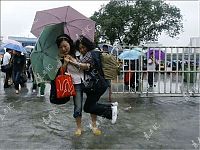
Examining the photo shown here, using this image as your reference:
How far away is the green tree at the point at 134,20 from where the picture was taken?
117 ft

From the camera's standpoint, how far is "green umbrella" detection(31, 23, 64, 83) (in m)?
6.15

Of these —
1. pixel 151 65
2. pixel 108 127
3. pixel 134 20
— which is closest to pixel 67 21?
pixel 108 127

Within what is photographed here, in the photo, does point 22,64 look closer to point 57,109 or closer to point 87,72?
point 57,109

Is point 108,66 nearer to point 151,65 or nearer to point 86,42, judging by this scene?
point 86,42

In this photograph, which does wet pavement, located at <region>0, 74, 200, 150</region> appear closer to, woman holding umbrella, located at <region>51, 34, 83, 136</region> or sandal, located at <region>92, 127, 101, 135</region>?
sandal, located at <region>92, 127, 101, 135</region>

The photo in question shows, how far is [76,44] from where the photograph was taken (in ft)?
20.2

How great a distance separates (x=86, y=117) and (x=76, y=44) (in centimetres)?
205

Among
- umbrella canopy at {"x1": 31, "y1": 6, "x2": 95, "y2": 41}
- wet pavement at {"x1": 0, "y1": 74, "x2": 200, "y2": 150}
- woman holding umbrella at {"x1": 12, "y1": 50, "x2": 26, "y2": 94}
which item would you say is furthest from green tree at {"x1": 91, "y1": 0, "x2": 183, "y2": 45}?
umbrella canopy at {"x1": 31, "y1": 6, "x2": 95, "y2": 41}

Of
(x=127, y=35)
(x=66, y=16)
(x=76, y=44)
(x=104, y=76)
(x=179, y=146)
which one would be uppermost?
(x=127, y=35)

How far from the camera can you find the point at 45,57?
6172mm

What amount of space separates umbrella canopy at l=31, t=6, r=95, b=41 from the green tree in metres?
29.2

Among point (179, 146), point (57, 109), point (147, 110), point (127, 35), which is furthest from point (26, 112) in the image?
point (127, 35)

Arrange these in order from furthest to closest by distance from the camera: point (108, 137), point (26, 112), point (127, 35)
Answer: point (127, 35) < point (26, 112) < point (108, 137)

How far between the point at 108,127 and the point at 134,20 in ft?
99.1
